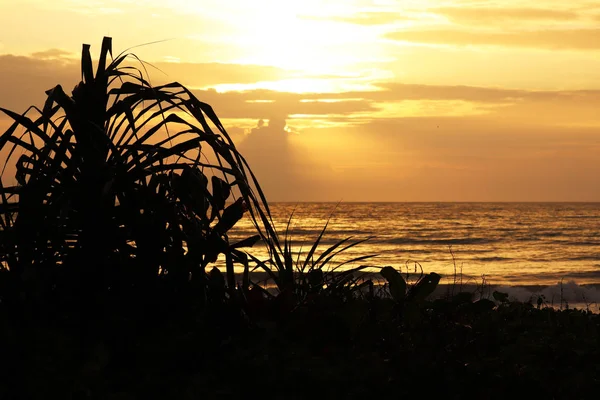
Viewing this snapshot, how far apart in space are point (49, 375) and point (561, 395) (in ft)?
6.67

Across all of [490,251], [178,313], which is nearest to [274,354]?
[178,313]

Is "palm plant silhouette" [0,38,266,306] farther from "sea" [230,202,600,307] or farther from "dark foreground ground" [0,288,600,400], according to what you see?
"sea" [230,202,600,307]

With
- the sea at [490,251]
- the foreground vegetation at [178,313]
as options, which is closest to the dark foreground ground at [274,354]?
the foreground vegetation at [178,313]

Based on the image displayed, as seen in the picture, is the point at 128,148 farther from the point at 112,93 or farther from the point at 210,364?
the point at 210,364

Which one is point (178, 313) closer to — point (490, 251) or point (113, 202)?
point (113, 202)

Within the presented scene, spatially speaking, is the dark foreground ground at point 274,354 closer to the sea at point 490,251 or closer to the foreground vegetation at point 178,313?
the foreground vegetation at point 178,313

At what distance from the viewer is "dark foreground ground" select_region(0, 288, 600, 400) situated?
8.63ft

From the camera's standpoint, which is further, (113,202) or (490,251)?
(490,251)

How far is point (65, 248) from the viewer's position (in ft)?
11.4

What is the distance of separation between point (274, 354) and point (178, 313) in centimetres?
60

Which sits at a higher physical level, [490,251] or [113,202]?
[113,202]

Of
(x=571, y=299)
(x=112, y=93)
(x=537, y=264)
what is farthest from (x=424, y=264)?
(x=112, y=93)

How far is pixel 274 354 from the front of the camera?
2875mm

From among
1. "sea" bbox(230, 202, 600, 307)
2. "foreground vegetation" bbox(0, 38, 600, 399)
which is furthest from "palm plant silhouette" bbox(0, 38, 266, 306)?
"sea" bbox(230, 202, 600, 307)
